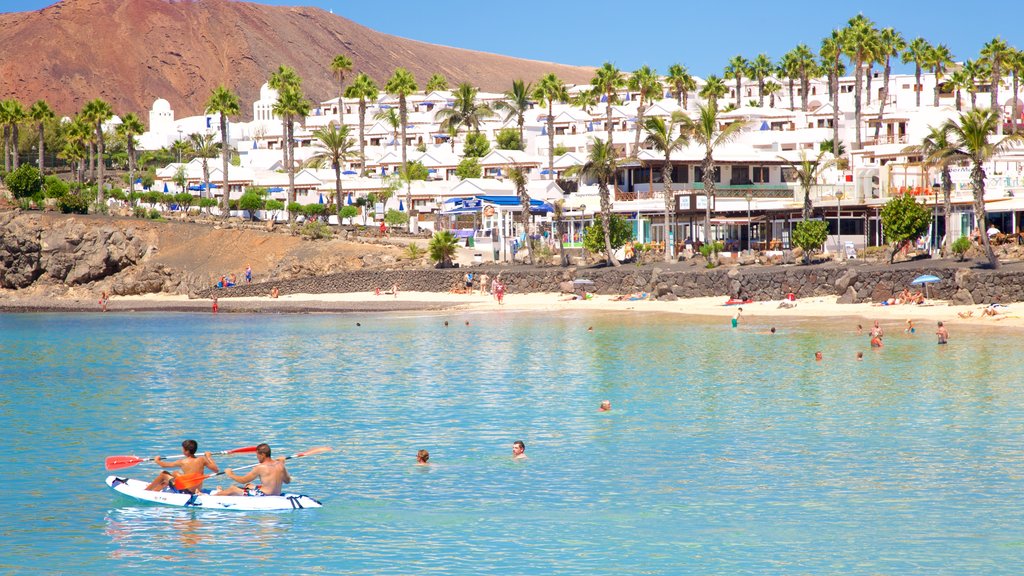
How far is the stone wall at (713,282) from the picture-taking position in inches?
1660

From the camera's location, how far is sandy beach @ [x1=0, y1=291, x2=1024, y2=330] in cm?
4075

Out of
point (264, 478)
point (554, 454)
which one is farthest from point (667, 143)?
point (264, 478)

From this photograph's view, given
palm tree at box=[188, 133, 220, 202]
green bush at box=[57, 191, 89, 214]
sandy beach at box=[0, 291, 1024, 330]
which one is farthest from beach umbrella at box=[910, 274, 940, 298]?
palm tree at box=[188, 133, 220, 202]

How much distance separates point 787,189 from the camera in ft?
221

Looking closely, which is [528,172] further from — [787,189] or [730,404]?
[730,404]

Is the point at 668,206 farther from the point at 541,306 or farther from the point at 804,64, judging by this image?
the point at 804,64

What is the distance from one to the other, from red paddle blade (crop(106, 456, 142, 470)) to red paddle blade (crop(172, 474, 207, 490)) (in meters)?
1.32

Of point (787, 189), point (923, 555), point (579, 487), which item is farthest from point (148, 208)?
point (923, 555)

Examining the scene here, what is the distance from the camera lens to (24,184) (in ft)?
242

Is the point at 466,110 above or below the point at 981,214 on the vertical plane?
above

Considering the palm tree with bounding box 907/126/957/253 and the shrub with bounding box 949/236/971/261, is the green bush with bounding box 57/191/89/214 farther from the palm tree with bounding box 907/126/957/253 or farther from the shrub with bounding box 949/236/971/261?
the shrub with bounding box 949/236/971/261

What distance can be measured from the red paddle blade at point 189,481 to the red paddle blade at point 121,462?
1.32m

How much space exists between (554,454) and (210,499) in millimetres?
6417

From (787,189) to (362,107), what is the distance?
37735mm
